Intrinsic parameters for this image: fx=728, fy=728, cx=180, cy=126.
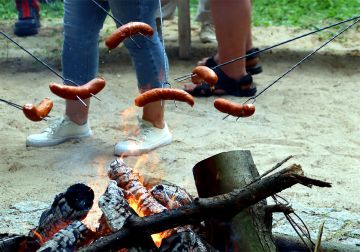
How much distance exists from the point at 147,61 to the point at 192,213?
7.27 feet

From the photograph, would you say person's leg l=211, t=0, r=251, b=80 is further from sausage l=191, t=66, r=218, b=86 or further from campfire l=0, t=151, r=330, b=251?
campfire l=0, t=151, r=330, b=251

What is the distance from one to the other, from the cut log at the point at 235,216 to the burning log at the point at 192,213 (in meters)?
0.19

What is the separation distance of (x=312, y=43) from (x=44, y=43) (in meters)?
2.90

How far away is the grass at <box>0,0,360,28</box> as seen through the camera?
878 cm

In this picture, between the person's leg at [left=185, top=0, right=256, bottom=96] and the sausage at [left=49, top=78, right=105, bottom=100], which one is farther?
the person's leg at [left=185, top=0, right=256, bottom=96]

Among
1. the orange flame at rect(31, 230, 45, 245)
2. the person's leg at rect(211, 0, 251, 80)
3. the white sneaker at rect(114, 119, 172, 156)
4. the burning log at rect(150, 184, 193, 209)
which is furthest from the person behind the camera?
the person's leg at rect(211, 0, 251, 80)

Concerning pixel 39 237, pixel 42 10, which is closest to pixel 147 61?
pixel 39 237

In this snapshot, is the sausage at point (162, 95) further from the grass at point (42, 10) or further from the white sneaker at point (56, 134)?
the grass at point (42, 10)

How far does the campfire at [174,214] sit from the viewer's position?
2393 mm

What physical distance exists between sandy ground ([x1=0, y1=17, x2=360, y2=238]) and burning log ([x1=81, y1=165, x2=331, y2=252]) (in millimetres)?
1459

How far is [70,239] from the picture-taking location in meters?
2.62

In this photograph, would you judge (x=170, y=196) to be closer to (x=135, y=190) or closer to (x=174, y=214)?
(x=135, y=190)

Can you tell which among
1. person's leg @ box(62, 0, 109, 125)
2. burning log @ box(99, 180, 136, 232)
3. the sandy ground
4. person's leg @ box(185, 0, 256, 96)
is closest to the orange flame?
burning log @ box(99, 180, 136, 232)

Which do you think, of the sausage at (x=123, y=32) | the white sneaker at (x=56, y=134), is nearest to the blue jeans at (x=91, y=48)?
the white sneaker at (x=56, y=134)
